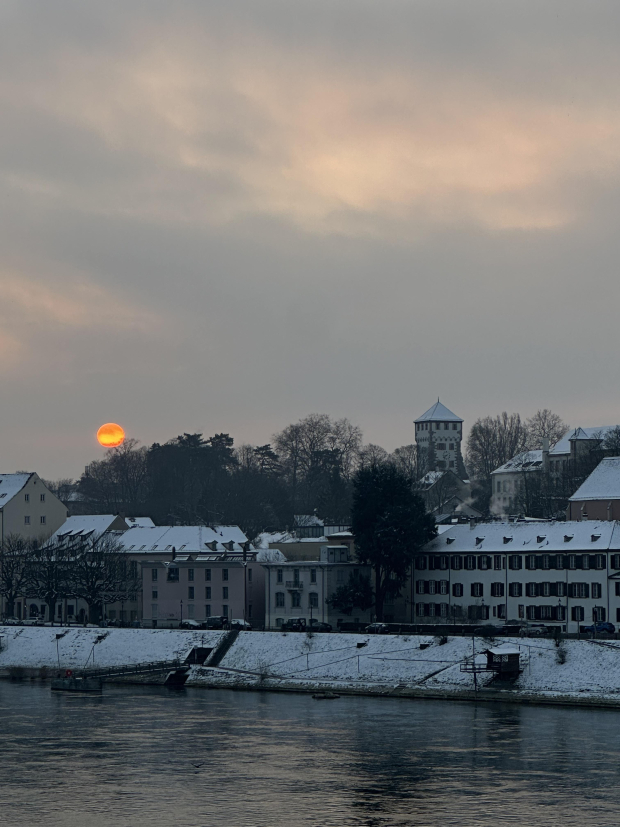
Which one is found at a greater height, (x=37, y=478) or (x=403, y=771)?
(x=37, y=478)

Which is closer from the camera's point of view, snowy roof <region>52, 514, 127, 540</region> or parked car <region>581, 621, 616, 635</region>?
parked car <region>581, 621, 616, 635</region>

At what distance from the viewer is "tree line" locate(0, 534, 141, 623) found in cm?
12225

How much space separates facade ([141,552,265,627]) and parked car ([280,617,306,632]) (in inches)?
289

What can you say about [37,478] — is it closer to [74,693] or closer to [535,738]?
[74,693]

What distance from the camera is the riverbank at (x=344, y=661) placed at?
85125 mm

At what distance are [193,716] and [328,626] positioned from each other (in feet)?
94.6

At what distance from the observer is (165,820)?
51281 millimetres

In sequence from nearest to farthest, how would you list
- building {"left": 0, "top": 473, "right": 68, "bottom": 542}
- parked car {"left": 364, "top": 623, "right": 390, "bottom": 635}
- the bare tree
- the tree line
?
1. parked car {"left": 364, "top": 623, "right": 390, "bottom": 635}
2. the tree line
3. the bare tree
4. building {"left": 0, "top": 473, "right": 68, "bottom": 542}

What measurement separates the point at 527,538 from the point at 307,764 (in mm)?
48316

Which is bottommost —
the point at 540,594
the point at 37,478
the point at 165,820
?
the point at 165,820

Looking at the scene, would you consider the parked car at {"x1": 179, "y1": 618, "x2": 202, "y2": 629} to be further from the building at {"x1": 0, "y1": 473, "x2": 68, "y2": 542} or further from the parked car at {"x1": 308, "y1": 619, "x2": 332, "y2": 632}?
the building at {"x1": 0, "y1": 473, "x2": 68, "y2": 542}

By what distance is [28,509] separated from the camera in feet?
478

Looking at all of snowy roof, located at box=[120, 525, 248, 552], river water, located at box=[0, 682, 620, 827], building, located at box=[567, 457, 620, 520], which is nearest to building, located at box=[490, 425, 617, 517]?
building, located at box=[567, 457, 620, 520]

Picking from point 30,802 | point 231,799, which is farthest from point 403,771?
point 30,802
